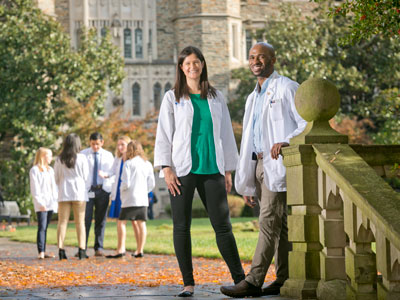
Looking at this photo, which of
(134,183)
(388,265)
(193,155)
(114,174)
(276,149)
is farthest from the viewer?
(114,174)

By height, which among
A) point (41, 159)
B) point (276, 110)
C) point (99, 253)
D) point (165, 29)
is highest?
point (165, 29)

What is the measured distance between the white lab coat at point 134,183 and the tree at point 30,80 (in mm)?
21863

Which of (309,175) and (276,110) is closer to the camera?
(309,175)

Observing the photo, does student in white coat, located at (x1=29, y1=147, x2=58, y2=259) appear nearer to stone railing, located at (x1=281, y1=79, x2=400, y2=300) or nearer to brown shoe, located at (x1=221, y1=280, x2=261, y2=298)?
brown shoe, located at (x1=221, y1=280, x2=261, y2=298)

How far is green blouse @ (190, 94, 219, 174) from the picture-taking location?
7008 mm

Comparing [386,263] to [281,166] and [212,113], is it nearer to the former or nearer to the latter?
[281,166]

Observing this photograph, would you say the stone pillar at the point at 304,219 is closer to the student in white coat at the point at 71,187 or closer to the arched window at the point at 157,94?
the student in white coat at the point at 71,187

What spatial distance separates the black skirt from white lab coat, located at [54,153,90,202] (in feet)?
2.01

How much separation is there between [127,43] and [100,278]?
45.2 metres

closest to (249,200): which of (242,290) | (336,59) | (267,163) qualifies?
(267,163)

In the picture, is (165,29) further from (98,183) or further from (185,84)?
(185,84)

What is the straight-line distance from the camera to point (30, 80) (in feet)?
119

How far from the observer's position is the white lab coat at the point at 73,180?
13.0 m

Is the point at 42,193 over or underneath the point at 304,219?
underneath
